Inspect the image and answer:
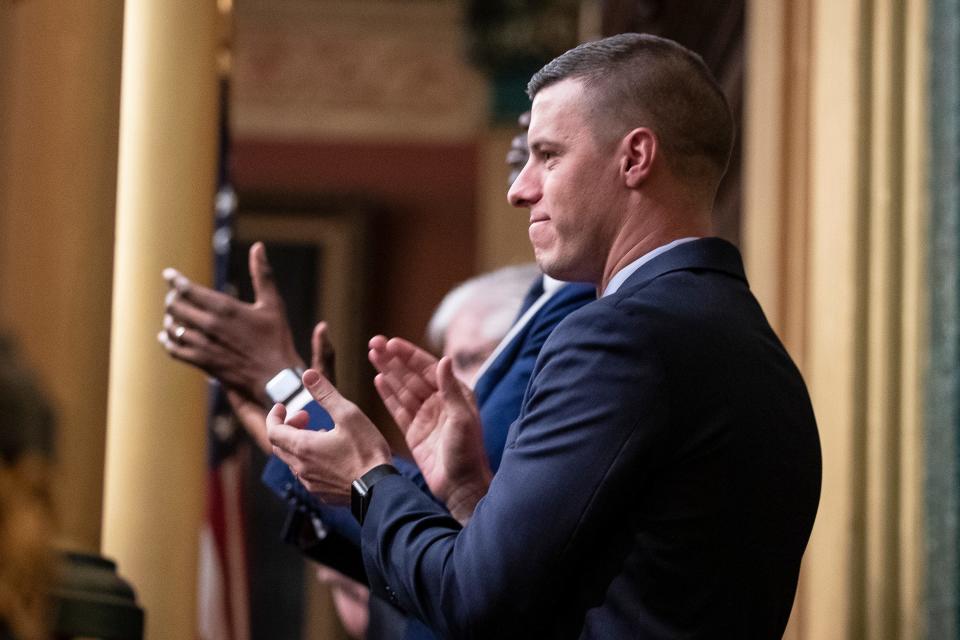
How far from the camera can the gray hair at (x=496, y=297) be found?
3.46m

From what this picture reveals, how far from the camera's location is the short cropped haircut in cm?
206

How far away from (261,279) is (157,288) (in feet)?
1.63

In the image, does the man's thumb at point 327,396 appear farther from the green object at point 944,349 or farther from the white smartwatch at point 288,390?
the green object at point 944,349

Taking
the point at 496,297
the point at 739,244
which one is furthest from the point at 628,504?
the point at 739,244

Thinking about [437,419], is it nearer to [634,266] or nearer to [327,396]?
[327,396]

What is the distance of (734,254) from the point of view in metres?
2.06

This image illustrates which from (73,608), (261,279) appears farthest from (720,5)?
(73,608)

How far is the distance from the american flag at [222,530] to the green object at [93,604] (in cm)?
259

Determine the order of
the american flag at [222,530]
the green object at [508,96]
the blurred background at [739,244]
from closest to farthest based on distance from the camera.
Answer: the blurred background at [739,244], the american flag at [222,530], the green object at [508,96]

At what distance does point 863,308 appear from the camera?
284cm

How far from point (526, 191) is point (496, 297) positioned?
1421 mm

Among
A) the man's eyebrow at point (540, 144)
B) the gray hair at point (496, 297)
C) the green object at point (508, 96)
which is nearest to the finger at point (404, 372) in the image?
the man's eyebrow at point (540, 144)

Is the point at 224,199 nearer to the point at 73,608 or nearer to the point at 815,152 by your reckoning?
the point at 815,152

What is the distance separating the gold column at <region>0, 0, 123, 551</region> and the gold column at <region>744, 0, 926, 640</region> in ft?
4.26
